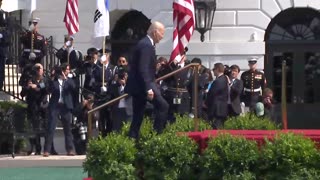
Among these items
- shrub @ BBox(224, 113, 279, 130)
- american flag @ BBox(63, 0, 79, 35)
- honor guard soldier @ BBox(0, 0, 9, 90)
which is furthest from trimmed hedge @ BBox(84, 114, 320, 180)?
american flag @ BBox(63, 0, 79, 35)

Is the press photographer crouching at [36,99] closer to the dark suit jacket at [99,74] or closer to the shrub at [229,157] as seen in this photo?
the dark suit jacket at [99,74]

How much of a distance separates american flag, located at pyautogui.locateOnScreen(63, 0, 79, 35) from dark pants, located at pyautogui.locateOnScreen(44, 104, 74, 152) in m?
Result: 3.38

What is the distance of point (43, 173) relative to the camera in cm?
1917

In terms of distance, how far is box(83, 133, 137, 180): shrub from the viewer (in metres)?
13.1

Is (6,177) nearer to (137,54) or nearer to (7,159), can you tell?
(7,159)

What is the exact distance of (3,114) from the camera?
75.7ft

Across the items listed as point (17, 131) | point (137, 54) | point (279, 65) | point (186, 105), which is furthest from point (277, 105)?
point (137, 54)

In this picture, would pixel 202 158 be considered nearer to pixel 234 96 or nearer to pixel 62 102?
pixel 234 96

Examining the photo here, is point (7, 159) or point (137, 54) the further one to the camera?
point (7, 159)

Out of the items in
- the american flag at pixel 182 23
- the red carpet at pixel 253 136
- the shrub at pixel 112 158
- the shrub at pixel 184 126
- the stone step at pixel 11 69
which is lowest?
the shrub at pixel 112 158

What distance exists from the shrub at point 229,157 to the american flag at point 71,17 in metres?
13.1

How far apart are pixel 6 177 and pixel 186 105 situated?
4890 millimetres

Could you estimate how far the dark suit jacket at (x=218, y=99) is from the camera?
21.4 meters

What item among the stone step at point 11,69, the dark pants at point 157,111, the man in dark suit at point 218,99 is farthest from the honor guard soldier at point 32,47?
the dark pants at point 157,111
